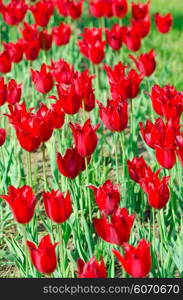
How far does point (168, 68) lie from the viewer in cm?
606

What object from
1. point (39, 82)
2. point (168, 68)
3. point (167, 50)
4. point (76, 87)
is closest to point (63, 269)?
point (76, 87)

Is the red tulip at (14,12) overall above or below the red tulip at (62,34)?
above

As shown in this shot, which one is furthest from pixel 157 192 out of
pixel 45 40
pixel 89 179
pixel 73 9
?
pixel 73 9

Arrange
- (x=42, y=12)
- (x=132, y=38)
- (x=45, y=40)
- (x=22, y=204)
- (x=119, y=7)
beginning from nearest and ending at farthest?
(x=22, y=204), (x=132, y=38), (x=45, y=40), (x=42, y=12), (x=119, y=7)

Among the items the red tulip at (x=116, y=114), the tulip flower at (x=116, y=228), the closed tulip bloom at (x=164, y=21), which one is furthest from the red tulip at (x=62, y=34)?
the tulip flower at (x=116, y=228)

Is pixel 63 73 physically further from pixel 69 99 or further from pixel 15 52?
pixel 15 52

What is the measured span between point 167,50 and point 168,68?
0.93m

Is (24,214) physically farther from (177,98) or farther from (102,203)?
(177,98)

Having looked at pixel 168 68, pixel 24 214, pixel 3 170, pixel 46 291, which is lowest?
pixel 46 291

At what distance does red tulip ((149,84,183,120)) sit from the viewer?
3.57 meters

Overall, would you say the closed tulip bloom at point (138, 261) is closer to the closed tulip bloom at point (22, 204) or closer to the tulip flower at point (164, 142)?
the closed tulip bloom at point (22, 204)

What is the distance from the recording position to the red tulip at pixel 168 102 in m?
3.57

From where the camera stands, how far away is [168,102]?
141 inches

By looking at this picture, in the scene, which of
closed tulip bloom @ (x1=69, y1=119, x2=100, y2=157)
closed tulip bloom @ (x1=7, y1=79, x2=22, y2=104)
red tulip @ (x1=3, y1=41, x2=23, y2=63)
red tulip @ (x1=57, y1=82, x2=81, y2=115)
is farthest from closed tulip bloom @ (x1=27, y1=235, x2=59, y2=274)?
red tulip @ (x1=3, y1=41, x2=23, y2=63)
